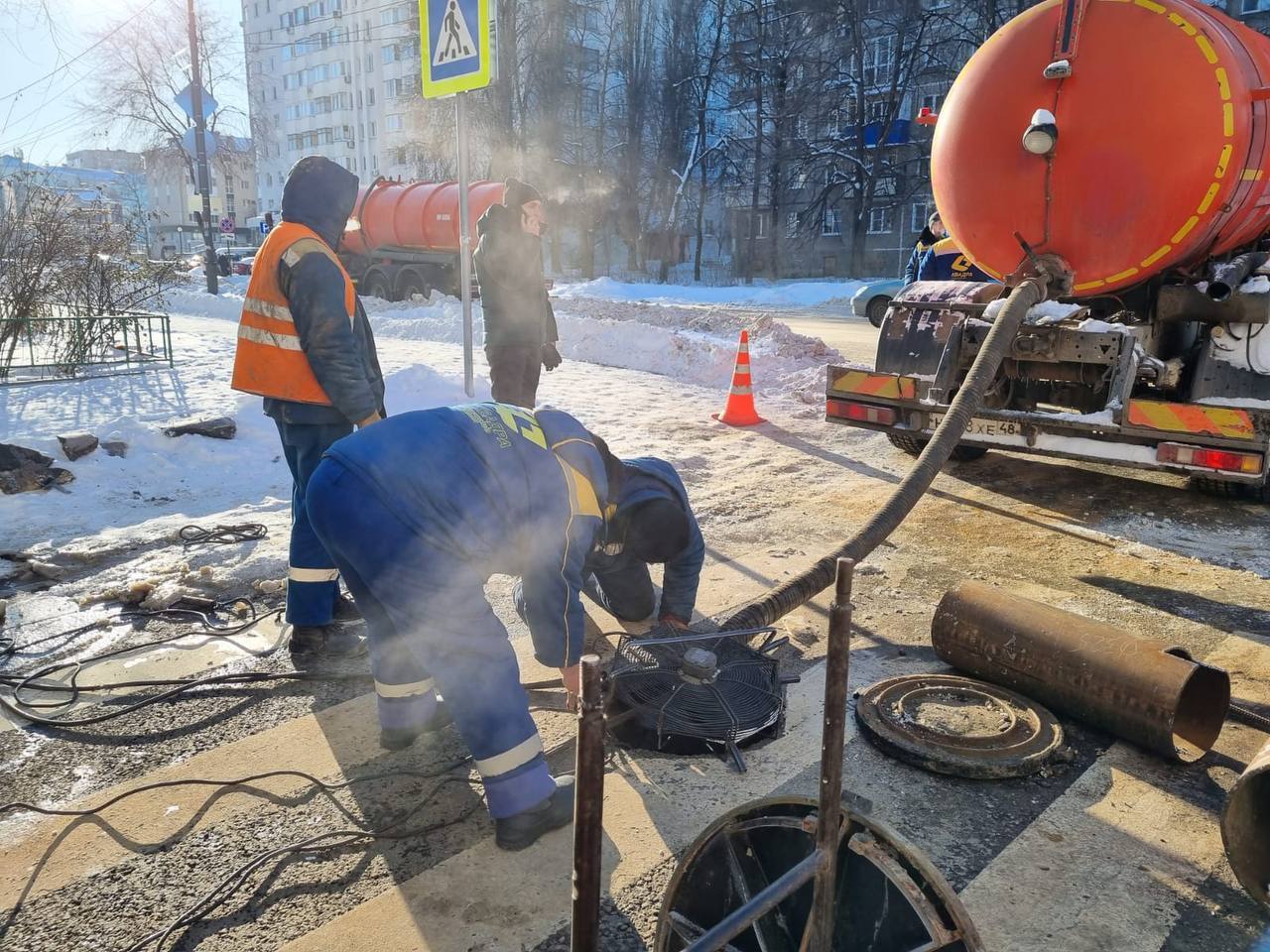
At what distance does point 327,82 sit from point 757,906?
7219 centimetres

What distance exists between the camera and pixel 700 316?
47.9 ft

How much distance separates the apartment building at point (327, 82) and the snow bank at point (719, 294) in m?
24.3

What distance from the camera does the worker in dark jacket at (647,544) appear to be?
2.79 meters

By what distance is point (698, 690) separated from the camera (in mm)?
3074

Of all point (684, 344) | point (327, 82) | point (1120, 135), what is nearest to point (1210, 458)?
point (1120, 135)

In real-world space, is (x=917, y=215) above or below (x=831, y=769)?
above

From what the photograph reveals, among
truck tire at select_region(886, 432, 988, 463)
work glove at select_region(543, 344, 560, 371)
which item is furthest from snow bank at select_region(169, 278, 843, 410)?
truck tire at select_region(886, 432, 988, 463)

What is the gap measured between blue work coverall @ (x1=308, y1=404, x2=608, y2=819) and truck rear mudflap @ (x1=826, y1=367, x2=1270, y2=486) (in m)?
3.49

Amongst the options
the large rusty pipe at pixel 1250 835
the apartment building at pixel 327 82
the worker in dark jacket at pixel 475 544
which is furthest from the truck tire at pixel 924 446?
the apartment building at pixel 327 82

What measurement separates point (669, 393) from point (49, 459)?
561 centimetres

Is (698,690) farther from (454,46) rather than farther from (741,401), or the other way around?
(454,46)

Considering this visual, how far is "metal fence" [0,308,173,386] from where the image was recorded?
823 centimetres

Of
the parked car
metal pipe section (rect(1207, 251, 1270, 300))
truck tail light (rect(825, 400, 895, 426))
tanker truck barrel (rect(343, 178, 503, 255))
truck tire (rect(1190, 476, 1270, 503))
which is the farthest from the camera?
tanker truck barrel (rect(343, 178, 503, 255))

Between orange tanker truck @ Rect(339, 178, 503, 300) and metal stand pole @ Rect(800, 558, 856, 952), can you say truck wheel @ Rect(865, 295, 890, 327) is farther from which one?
metal stand pole @ Rect(800, 558, 856, 952)
